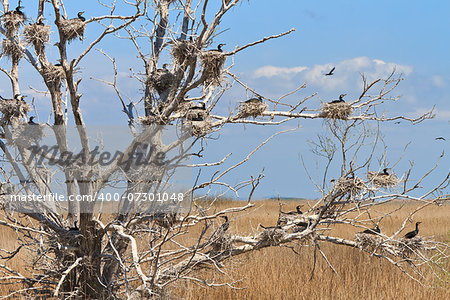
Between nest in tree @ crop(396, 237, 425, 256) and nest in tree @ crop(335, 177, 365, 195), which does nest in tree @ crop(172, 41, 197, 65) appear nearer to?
nest in tree @ crop(335, 177, 365, 195)

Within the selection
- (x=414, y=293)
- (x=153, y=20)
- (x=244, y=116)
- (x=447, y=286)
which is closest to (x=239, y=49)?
(x=244, y=116)

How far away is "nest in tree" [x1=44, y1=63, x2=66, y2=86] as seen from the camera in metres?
6.66

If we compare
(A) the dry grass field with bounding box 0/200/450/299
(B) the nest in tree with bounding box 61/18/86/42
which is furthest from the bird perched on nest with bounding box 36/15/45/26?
(A) the dry grass field with bounding box 0/200/450/299

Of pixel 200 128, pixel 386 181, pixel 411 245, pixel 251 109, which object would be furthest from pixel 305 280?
pixel 200 128

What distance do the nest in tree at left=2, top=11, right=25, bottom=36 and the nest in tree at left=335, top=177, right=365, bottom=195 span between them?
5.57m

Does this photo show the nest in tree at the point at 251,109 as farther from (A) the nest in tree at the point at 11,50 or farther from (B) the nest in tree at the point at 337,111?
(A) the nest in tree at the point at 11,50

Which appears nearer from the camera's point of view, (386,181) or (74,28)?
(74,28)

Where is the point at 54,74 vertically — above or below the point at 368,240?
above

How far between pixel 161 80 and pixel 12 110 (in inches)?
94.8

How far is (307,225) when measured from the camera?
22.8ft

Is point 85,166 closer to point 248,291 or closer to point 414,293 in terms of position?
point 248,291

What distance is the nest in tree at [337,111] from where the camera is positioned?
23.6 ft

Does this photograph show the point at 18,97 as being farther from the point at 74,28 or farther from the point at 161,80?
the point at 161,80

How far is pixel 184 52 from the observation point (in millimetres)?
6094
